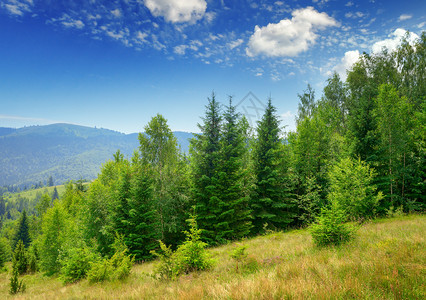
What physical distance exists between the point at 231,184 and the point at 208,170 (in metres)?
2.64

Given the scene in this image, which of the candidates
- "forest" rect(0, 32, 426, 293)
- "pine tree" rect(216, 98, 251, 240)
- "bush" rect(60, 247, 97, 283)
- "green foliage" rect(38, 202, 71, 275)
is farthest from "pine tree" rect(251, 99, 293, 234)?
"green foliage" rect(38, 202, 71, 275)

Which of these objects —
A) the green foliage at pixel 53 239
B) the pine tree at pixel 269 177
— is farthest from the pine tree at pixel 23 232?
the pine tree at pixel 269 177

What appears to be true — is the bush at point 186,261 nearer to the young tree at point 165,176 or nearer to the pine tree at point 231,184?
the pine tree at point 231,184

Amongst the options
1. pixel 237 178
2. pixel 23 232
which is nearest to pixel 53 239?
pixel 237 178

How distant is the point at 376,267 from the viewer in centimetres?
436

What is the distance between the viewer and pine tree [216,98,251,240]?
733 inches

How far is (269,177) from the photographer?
69.7 feet

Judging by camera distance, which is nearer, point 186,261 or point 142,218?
point 186,261

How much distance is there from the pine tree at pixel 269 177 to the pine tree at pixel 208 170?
182 inches

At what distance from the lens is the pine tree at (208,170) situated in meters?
18.7

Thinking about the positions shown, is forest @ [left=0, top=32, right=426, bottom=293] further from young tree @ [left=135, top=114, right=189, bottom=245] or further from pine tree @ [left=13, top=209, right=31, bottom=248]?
pine tree @ [left=13, top=209, right=31, bottom=248]

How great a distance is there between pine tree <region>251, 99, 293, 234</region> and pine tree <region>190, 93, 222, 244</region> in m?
4.62

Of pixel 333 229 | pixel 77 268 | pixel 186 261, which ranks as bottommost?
pixel 77 268

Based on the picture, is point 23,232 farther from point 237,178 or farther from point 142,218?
point 237,178
